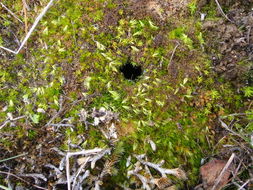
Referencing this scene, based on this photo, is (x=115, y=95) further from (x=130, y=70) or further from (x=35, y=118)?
(x=35, y=118)

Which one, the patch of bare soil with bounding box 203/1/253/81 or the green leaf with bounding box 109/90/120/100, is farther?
the patch of bare soil with bounding box 203/1/253/81

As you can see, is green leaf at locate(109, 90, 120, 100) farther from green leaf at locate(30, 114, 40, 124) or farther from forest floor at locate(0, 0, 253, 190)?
green leaf at locate(30, 114, 40, 124)

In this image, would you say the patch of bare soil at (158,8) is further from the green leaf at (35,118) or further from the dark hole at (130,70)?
the green leaf at (35,118)

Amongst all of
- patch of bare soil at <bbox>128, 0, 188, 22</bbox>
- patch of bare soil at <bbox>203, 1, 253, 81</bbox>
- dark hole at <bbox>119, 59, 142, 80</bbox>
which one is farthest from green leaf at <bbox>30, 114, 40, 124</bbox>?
patch of bare soil at <bbox>203, 1, 253, 81</bbox>

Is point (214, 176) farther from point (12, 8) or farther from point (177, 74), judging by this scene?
point (12, 8)

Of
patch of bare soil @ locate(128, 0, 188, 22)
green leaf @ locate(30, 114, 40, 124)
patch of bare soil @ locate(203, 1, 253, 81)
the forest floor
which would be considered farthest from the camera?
patch of bare soil @ locate(128, 0, 188, 22)

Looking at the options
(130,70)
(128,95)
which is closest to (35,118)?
(128,95)
